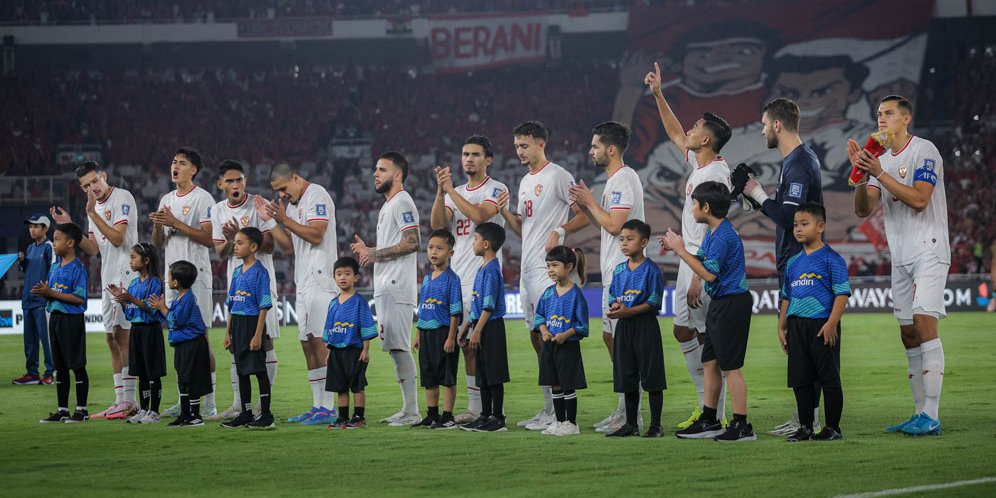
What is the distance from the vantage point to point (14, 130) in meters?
39.2

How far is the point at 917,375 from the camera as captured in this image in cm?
887

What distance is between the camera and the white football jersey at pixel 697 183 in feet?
30.4

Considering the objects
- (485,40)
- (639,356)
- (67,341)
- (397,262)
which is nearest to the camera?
(639,356)

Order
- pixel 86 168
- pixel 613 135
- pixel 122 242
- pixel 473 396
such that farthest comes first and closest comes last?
pixel 86 168, pixel 122 242, pixel 473 396, pixel 613 135

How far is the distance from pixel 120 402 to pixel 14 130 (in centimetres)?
3150

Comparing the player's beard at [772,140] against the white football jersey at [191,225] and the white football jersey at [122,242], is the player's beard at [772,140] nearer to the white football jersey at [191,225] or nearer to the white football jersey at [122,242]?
the white football jersey at [191,225]

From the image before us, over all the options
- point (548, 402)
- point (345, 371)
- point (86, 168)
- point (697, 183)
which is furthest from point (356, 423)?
point (86, 168)

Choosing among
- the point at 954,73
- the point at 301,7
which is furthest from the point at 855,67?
the point at 301,7

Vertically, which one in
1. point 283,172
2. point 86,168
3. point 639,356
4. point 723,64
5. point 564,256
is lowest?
point 639,356

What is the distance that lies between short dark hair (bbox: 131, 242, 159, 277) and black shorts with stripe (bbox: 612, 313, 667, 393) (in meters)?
4.75

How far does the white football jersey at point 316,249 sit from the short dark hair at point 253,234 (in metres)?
0.40

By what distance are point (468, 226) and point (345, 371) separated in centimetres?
185

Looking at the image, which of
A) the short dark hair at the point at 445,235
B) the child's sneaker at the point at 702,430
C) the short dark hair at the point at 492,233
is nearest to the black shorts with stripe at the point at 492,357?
the short dark hair at the point at 492,233

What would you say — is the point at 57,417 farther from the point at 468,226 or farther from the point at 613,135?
the point at 613,135
